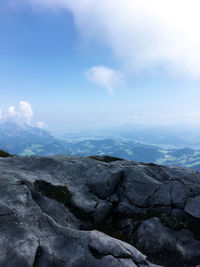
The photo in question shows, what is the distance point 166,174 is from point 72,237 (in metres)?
14.6

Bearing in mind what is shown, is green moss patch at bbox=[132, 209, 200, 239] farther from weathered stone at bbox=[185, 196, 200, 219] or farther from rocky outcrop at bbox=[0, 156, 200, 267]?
weathered stone at bbox=[185, 196, 200, 219]

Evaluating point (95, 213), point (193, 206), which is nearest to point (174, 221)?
point (193, 206)

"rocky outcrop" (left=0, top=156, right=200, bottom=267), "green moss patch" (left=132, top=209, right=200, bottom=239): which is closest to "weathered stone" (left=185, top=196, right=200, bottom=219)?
"rocky outcrop" (left=0, top=156, right=200, bottom=267)

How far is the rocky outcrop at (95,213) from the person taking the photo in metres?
9.50

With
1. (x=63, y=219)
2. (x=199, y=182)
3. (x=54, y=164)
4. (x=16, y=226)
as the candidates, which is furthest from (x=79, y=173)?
(x=199, y=182)

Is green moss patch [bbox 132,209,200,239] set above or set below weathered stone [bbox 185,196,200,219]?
below

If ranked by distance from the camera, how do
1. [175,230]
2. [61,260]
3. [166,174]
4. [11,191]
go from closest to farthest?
[61,260]
[11,191]
[175,230]
[166,174]

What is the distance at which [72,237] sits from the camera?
10.4 m

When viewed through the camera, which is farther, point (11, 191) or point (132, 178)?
point (132, 178)

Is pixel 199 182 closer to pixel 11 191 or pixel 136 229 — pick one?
pixel 136 229

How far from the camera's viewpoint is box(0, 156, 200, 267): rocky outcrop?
9.50 meters

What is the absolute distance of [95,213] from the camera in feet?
52.9

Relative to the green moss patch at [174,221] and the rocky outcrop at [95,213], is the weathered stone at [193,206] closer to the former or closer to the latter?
the rocky outcrop at [95,213]

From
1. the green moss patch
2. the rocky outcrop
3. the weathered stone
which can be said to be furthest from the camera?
the weathered stone
